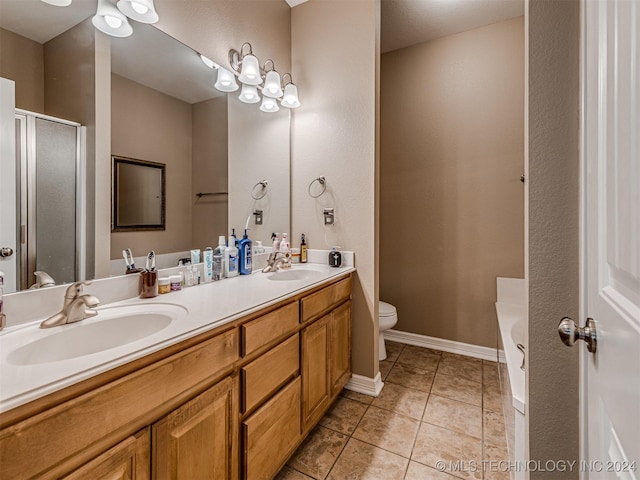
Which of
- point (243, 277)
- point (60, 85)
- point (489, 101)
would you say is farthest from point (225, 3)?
point (489, 101)

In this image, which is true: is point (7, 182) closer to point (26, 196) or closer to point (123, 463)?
point (26, 196)

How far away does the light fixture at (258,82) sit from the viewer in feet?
5.97

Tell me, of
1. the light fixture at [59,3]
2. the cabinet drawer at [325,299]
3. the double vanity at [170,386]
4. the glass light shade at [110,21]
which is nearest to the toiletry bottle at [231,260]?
the double vanity at [170,386]

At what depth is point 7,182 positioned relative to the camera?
0.95 meters

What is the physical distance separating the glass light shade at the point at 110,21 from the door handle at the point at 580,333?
6.05 feet

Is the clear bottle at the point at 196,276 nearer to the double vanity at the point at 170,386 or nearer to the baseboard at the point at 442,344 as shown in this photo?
the double vanity at the point at 170,386

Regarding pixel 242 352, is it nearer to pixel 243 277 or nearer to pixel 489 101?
pixel 243 277

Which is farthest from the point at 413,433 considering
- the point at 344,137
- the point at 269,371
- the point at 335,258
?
the point at 344,137

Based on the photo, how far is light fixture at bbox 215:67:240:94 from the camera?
1742 mm

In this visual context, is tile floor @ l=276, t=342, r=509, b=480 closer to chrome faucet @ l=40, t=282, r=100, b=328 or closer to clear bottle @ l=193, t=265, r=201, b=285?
clear bottle @ l=193, t=265, r=201, b=285

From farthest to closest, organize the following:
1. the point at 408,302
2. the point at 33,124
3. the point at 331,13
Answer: the point at 408,302 → the point at 331,13 → the point at 33,124

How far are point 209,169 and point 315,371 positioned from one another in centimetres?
128

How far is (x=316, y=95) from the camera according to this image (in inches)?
86.4

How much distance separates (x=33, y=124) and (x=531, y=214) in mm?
1615
